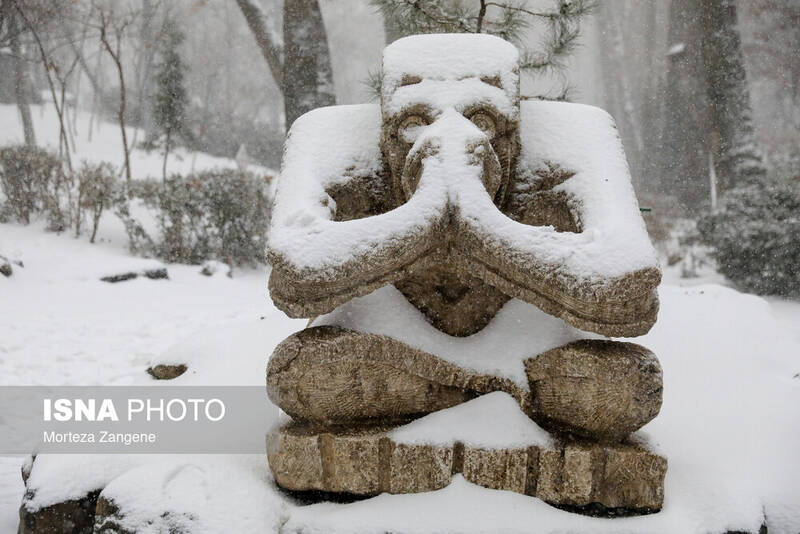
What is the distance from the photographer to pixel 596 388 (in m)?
1.69

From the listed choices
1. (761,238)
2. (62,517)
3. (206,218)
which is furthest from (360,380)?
(206,218)

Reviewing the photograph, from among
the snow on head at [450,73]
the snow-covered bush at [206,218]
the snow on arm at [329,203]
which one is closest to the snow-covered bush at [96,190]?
the snow-covered bush at [206,218]

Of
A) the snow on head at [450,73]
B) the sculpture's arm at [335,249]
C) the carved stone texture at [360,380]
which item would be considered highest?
the snow on head at [450,73]

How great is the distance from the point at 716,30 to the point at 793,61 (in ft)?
19.2

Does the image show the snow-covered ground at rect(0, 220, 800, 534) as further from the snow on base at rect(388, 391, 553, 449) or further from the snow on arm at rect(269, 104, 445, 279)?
the snow on arm at rect(269, 104, 445, 279)

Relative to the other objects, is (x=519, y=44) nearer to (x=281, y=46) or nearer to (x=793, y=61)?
(x=281, y=46)

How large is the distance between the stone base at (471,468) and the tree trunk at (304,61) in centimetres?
398

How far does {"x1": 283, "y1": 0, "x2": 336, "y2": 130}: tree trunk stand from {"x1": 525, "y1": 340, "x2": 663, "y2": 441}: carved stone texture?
396 cm

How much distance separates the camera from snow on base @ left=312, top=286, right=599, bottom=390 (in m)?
1.85

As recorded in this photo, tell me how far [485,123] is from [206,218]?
17.2 ft

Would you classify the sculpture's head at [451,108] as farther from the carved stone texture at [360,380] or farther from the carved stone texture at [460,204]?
the carved stone texture at [360,380]

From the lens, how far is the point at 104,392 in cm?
287

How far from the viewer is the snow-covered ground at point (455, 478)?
1.66 metres

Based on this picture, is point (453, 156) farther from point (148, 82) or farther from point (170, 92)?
point (148, 82)
